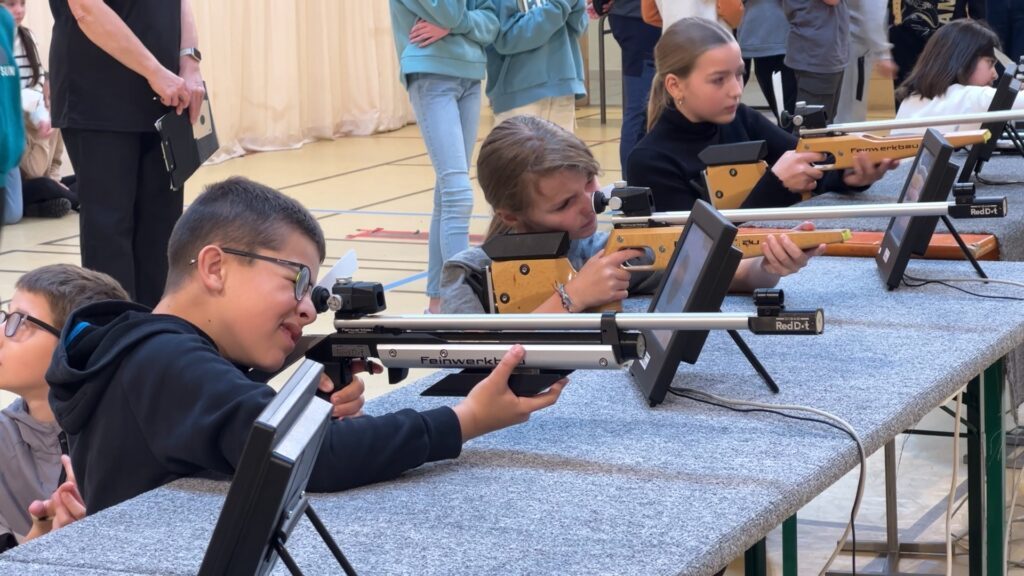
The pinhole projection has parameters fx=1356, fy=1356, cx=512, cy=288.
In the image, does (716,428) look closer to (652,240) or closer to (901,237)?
(652,240)

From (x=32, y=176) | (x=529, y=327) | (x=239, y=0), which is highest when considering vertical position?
(x=529, y=327)

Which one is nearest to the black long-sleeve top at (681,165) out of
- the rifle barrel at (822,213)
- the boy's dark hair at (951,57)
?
the rifle barrel at (822,213)

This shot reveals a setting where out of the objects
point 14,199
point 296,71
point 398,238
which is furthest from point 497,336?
point 296,71

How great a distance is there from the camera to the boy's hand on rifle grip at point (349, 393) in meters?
1.76

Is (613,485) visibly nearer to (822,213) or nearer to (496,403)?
(496,403)

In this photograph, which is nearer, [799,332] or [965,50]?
[799,332]

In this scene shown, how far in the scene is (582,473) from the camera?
1.62 meters

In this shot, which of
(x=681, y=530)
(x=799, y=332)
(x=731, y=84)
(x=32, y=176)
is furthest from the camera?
(x=32, y=176)

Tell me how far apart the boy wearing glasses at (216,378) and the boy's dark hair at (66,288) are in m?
0.58

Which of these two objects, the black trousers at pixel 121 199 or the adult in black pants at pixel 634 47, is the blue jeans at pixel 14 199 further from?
the black trousers at pixel 121 199

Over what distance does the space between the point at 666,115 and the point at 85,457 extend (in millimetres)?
2103

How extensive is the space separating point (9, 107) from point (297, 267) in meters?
0.66

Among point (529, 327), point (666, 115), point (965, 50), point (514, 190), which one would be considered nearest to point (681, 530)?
point (529, 327)

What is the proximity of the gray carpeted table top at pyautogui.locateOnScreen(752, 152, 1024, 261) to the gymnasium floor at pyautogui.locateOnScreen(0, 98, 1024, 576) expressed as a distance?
0.65m
